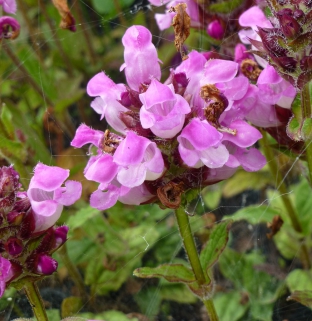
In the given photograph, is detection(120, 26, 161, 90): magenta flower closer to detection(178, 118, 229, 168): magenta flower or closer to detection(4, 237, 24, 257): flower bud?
detection(178, 118, 229, 168): magenta flower

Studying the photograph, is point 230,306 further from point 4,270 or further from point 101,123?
point 101,123

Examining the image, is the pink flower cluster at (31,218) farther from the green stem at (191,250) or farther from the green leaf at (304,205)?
the green leaf at (304,205)

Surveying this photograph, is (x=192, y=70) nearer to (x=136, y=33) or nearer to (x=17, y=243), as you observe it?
(x=136, y=33)

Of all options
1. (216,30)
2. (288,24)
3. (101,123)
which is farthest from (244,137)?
(101,123)

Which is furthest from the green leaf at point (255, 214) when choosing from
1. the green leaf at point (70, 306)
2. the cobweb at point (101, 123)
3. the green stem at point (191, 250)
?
the green leaf at point (70, 306)

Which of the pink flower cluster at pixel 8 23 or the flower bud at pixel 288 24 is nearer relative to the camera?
the flower bud at pixel 288 24
